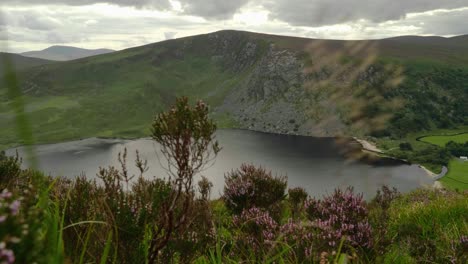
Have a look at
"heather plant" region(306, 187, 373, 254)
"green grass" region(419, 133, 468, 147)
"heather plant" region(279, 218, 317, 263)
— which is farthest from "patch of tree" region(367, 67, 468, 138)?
"heather plant" region(279, 218, 317, 263)

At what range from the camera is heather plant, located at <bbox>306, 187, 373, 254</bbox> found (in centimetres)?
625

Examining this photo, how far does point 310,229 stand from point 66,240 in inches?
145

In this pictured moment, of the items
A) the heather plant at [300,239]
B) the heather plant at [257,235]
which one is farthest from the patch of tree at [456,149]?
the heather plant at [300,239]

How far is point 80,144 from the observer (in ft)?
577

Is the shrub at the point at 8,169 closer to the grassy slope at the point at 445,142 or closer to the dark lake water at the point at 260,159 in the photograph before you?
the dark lake water at the point at 260,159

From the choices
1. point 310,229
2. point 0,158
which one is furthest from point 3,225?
point 0,158

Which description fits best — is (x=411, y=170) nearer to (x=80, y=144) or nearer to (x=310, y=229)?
(x=310, y=229)

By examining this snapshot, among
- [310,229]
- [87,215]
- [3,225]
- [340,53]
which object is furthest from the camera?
[340,53]

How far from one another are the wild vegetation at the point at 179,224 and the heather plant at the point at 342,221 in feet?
0.07

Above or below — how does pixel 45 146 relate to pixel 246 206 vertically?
below

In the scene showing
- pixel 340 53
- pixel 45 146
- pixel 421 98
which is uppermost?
pixel 340 53

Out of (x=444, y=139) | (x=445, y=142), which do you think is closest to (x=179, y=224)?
(x=445, y=142)

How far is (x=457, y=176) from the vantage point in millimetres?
99375

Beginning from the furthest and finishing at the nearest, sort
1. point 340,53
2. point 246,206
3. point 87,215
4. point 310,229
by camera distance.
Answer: point 340,53 → point 246,206 → point 310,229 → point 87,215
